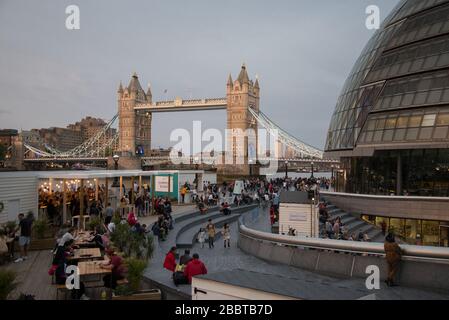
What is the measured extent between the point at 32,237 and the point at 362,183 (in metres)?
16.6

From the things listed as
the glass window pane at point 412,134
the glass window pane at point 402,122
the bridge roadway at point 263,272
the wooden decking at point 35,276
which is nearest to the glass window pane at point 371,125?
the glass window pane at point 402,122

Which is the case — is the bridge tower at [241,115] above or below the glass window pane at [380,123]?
above

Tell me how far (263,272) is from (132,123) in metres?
102

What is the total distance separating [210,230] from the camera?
1709 cm

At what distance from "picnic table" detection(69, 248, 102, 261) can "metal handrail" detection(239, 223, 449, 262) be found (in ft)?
17.3

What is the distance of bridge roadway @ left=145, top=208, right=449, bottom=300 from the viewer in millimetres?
5238

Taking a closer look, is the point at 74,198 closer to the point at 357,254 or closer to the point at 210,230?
the point at 210,230

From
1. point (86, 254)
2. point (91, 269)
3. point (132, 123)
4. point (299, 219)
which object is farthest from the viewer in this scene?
point (132, 123)

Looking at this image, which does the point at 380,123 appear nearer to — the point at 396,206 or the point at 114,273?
the point at 396,206

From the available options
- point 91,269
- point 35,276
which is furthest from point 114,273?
point 35,276

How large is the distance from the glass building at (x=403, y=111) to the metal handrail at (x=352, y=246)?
9785 mm

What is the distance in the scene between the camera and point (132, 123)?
109 m

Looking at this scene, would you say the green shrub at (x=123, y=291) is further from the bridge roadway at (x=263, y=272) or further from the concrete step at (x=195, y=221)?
the concrete step at (x=195, y=221)

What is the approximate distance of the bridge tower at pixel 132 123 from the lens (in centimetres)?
10875
